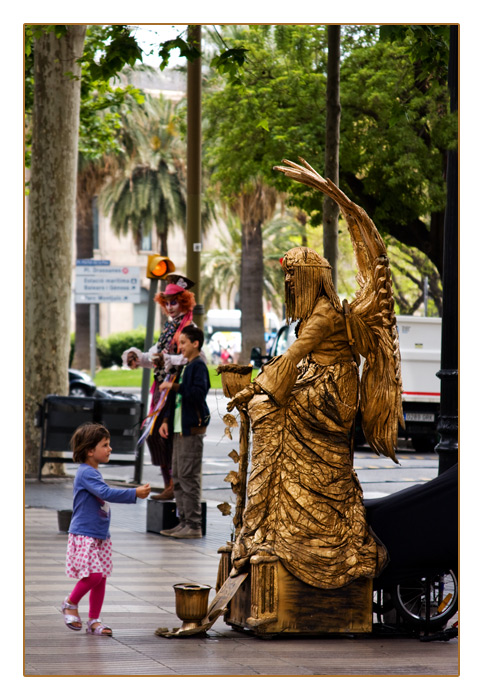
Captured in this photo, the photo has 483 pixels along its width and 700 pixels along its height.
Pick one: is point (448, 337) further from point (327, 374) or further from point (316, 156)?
point (316, 156)

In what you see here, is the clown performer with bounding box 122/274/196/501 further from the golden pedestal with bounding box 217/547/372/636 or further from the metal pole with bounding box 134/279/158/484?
the golden pedestal with bounding box 217/547/372/636

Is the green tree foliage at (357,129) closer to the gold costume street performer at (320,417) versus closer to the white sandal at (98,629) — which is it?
the gold costume street performer at (320,417)

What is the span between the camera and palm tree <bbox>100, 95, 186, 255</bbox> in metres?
42.7

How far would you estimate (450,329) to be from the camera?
283 inches

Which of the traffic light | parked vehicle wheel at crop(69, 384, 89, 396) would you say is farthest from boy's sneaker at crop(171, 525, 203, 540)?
parked vehicle wheel at crop(69, 384, 89, 396)

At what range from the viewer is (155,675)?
494cm

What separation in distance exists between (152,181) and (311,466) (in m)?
39.1

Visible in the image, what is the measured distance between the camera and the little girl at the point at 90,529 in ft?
20.7

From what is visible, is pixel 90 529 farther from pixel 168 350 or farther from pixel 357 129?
pixel 357 129

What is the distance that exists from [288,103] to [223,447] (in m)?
7.46

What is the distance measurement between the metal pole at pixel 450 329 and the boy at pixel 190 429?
3.36 m

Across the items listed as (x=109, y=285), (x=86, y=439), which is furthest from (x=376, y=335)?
(x=109, y=285)

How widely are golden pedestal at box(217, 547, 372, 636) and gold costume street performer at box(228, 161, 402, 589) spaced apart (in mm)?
65

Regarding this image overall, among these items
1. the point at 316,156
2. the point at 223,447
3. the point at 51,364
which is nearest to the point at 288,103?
the point at 316,156
